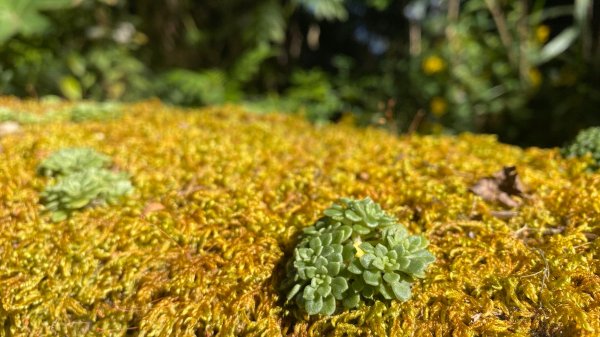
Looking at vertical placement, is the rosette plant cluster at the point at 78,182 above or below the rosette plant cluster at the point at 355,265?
below

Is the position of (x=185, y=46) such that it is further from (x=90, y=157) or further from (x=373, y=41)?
(x=90, y=157)

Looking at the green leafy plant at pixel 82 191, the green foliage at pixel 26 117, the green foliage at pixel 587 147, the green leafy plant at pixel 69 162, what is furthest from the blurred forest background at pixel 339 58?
the green leafy plant at pixel 82 191

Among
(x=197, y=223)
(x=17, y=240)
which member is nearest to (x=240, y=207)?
(x=197, y=223)

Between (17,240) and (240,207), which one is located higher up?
(240,207)

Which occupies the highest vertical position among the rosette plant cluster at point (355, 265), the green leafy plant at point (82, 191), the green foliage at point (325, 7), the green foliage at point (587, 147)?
the green foliage at point (325, 7)

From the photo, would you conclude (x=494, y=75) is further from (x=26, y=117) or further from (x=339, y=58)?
(x=26, y=117)

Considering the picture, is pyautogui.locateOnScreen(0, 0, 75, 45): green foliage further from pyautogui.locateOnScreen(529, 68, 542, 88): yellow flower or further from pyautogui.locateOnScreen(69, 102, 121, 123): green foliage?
pyautogui.locateOnScreen(529, 68, 542, 88): yellow flower

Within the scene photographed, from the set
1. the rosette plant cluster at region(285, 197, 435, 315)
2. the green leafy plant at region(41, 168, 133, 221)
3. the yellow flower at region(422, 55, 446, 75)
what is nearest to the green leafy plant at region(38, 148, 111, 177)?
the green leafy plant at region(41, 168, 133, 221)

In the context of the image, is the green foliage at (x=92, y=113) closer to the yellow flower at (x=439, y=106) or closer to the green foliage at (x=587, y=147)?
the green foliage at (x=587, y=147)
